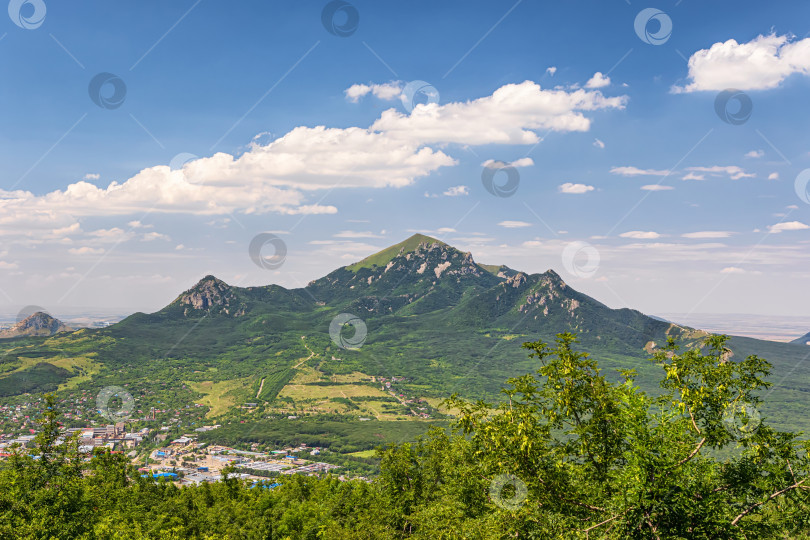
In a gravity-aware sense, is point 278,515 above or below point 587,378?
below

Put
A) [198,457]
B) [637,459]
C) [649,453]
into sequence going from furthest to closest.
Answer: [198,457], [649,453], [637,459]

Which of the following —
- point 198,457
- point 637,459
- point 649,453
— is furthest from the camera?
point 198,457

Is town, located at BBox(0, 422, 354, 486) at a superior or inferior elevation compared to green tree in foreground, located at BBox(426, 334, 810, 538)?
inferior

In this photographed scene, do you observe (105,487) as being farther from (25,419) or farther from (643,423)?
(25,419)

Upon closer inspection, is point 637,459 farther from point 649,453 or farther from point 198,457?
point 198,457

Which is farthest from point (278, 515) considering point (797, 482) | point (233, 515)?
point (797, 482)

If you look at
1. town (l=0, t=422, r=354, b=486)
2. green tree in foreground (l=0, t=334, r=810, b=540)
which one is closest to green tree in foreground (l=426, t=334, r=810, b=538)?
green tree in foreground (l=0, t=334, r=810, b=540)

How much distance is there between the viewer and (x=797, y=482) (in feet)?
42.0

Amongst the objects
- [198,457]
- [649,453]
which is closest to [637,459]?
[649,453]

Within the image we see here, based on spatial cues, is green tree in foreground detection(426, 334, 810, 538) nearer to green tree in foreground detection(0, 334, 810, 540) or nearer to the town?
green tree in foreground detection(0, 334, 810, 540)

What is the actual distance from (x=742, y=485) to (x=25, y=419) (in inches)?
10301

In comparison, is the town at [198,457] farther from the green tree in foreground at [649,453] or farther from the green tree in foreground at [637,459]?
the green tree in foreground at [649,453]

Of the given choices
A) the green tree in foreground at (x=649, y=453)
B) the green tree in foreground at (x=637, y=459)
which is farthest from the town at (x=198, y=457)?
the green tree in foreground at (x=649, y=453)

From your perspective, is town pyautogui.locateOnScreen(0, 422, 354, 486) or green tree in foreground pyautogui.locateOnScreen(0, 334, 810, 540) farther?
town pyautogui.locateOnScreen(0, 422, 354, 486)
